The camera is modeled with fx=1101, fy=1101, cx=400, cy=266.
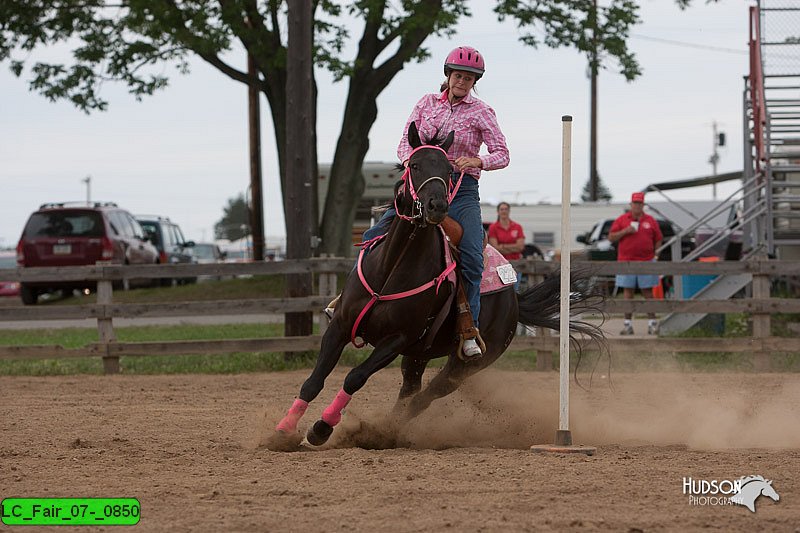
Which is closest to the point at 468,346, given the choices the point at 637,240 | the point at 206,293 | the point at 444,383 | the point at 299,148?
the point at 444,383

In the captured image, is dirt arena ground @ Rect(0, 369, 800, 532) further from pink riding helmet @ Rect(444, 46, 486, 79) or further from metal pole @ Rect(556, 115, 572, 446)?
pink riding helmet @ Rect(444, 46, 486, 79)

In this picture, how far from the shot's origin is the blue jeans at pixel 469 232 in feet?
26.1

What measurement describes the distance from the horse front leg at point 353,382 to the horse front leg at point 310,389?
5.2 inches

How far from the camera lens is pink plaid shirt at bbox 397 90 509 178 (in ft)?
25.9

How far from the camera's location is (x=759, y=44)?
61.4ft

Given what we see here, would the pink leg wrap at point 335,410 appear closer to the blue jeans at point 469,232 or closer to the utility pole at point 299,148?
the blue jeans at point 469,232

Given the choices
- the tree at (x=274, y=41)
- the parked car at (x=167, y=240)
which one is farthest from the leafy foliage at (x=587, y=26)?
the parked car at (x=167, y=240)

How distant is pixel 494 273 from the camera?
861 centimetres

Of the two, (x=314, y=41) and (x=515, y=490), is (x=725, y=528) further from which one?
(x=314, y=41)

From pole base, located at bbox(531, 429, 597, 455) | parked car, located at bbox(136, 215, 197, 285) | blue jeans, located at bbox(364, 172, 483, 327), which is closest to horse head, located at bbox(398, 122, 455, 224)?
blue jeans, located at bbox(364, 172, 483, 327)

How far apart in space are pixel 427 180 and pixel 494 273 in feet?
6.20

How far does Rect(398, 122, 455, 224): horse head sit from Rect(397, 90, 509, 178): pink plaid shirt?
521 mm

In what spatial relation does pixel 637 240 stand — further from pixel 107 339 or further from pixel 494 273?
pixel 494 273

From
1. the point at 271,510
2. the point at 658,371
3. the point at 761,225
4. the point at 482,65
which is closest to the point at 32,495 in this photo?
the point at 271,510
